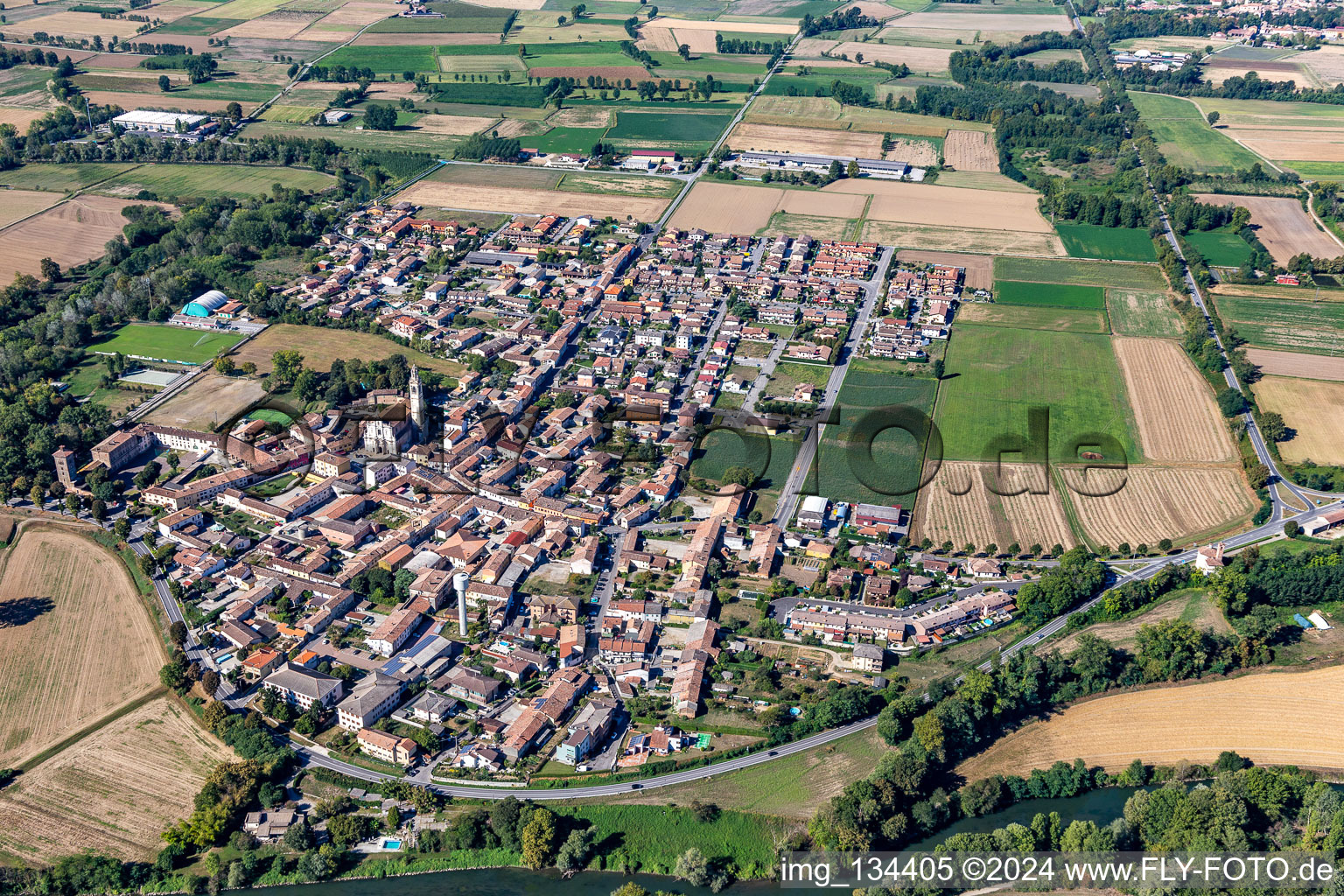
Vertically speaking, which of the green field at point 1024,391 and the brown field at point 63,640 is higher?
the brown field at point 63,640

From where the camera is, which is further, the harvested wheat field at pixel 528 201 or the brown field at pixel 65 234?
the harvested wheat field at pixel 528 201

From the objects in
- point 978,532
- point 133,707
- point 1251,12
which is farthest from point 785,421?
point 1251,12

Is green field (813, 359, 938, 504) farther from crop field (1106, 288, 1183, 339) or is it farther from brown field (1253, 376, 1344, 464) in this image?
brown field (1253, 376, 1344, 464)

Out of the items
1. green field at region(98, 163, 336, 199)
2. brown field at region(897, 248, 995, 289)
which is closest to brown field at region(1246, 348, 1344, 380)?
brown field at region(897, 248, 995, 289)

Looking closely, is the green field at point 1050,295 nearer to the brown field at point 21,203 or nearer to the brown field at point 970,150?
the brown field at point 970,150

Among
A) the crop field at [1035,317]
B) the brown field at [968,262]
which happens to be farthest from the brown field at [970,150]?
the crop field at [1035,317]

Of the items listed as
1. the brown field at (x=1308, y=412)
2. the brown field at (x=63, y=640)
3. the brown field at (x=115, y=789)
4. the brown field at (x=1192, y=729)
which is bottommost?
the brown field at (x=1192, y=729)

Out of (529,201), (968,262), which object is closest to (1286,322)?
(968,262)
